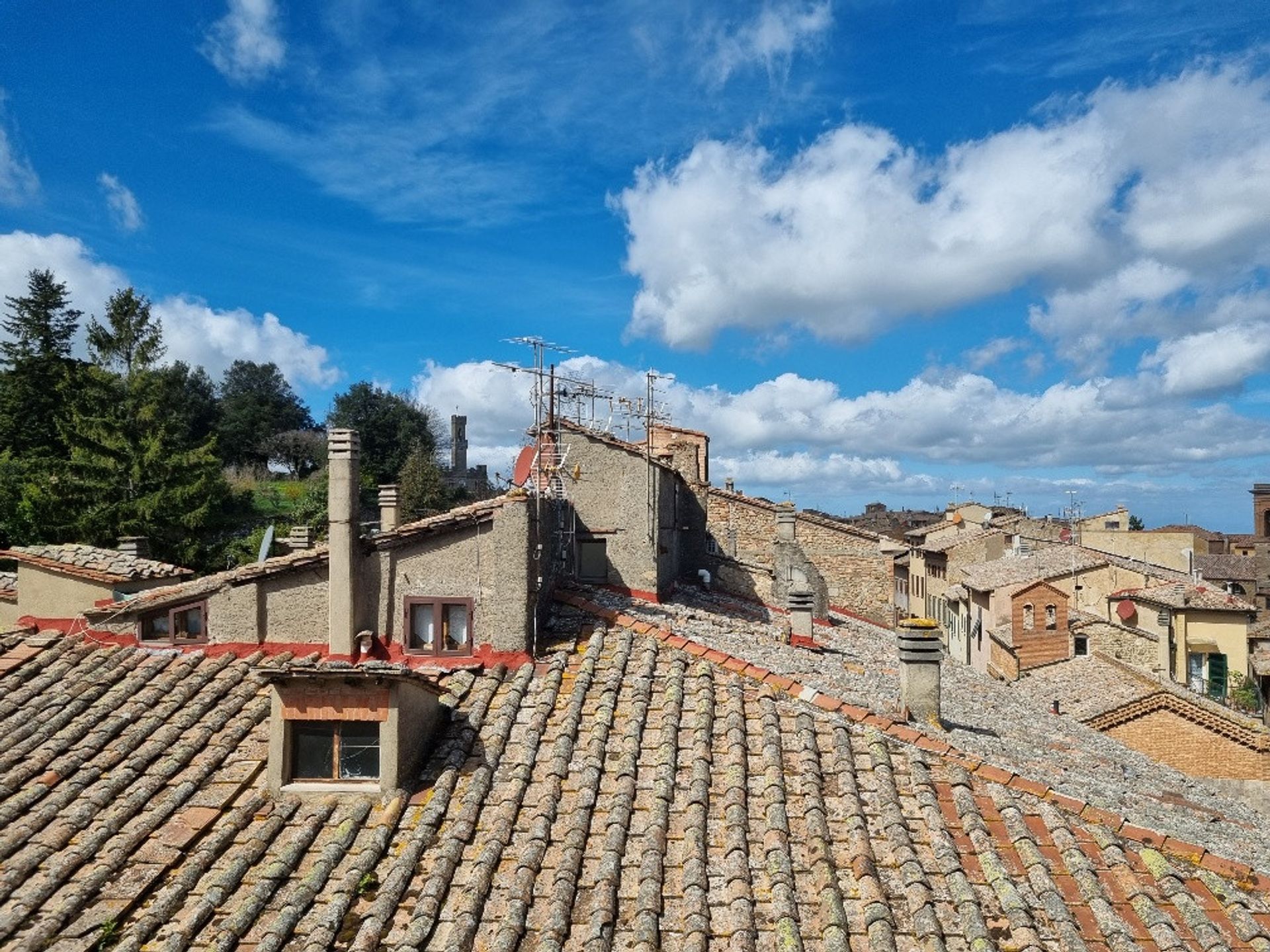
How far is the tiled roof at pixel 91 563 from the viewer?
15.0 metres

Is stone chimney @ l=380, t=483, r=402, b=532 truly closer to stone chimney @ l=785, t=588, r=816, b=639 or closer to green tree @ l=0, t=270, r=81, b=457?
stone chimney @ l=785, t=588, r=816, b=639

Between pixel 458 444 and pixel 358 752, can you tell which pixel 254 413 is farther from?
pixel 358 752

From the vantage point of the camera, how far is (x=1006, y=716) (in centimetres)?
1728

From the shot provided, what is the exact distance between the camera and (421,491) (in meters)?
43.2

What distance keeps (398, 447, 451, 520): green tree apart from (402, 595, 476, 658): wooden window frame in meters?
29.6

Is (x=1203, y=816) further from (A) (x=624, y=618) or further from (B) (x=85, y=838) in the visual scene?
(B) (x=85, y=838)

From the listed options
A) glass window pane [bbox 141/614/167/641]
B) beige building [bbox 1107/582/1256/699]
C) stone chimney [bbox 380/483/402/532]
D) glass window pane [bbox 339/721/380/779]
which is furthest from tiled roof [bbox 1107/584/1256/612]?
glass window pane [bbox 141/614/167/641]

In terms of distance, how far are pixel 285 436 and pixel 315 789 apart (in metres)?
55.0

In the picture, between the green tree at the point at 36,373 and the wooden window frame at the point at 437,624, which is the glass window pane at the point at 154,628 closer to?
the wooden window frame at the point at 437,624

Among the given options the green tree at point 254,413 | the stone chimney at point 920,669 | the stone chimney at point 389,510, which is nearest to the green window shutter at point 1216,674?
the stone chimney at point 920,669

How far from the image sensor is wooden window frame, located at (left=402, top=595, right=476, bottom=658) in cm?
1182

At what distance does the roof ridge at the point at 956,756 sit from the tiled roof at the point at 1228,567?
54.8 m

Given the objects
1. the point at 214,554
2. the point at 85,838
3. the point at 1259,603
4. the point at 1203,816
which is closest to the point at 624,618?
the point at 85,838

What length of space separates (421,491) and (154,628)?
101 ft
